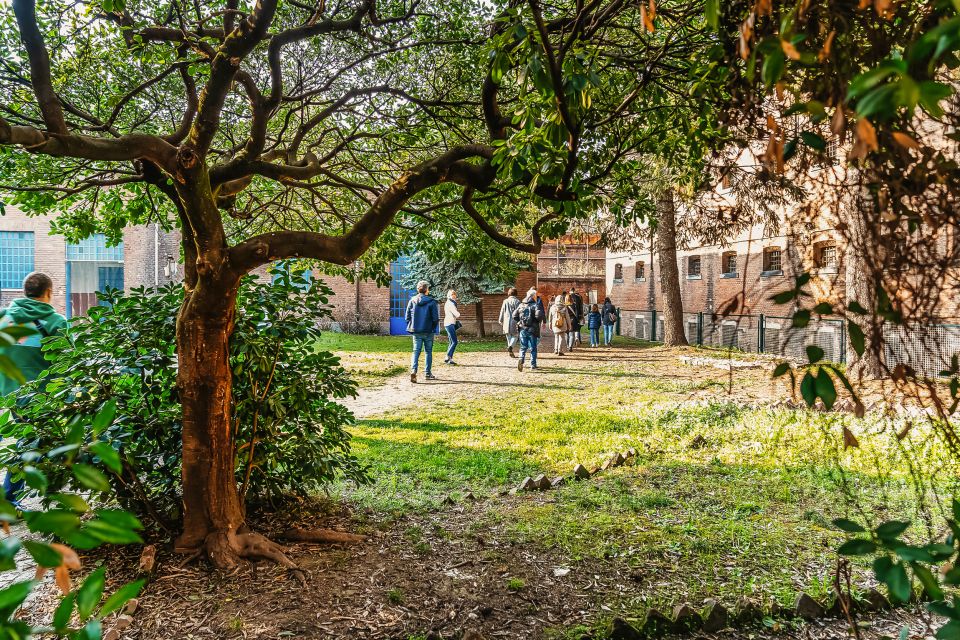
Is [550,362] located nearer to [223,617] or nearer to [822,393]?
[223,617]

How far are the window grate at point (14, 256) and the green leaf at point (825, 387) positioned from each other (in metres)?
37.8

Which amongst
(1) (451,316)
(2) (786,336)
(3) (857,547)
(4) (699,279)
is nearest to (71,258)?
(1) (451,316)

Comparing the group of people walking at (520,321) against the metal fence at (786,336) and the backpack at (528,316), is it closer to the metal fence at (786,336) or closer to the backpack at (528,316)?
the backpack at (528,316)

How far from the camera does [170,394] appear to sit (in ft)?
14.0

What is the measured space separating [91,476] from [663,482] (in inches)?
233

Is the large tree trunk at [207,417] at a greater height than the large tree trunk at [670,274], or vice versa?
the large tree trunk at [670,274]

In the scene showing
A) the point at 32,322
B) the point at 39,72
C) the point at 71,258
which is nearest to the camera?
the point at 39,72

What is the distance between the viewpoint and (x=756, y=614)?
3359 millimetres

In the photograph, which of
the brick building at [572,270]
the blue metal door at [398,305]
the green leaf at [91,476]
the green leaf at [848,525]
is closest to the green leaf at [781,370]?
the green leaf at [848,525]

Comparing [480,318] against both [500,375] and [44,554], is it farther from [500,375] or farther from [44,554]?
[44,554]

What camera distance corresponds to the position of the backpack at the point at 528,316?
15.4 metres

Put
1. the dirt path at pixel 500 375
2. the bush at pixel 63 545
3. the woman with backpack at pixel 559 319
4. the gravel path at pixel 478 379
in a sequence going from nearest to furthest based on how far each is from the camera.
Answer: the bush at pixel 63 545, the gravel path at pixel 478 379, the dirt path at pixel 500 375, the woman with backpack at pixel 559 319

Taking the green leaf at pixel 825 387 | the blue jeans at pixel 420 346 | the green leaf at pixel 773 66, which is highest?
the green leaf at pixel 773 66

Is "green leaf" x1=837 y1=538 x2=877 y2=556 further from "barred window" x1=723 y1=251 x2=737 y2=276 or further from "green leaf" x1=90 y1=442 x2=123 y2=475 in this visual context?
"barred window" x1=723 y1=251 x2=737 y2=276
